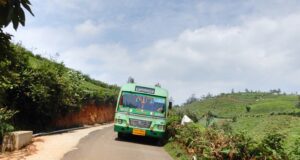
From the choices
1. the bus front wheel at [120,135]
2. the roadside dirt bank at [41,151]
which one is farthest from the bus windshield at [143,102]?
the roadside dirt bank at [41,151]

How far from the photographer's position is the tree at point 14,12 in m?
4.45

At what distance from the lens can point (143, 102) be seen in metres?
21.2

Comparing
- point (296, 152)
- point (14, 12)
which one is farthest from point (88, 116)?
point (14, 12)

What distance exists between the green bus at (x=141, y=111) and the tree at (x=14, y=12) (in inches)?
643

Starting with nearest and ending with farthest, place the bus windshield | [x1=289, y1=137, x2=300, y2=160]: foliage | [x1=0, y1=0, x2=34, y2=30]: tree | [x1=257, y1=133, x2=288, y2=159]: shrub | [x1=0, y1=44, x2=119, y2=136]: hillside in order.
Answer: [x1=0, y1=0, x2=34, y2=30]: tree, [x1=289, y1=137, x2=300, y2=160]: foliage, [x1=257, y1=133, x2=288, y2=159]: shrub, [x1=0, y1=44, x2=119, y2=136]: hillside, the bus windshield

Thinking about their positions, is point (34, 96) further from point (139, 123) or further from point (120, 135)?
point (120, 135)

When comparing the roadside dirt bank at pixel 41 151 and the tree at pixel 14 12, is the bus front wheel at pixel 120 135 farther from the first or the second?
the tree at pixel 14 12

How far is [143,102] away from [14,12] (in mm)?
16826

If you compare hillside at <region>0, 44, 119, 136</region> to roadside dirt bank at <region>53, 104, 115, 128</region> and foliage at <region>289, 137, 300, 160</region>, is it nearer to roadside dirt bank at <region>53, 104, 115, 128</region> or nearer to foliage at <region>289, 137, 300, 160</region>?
roadside dirt bank at <region>53, 104, 115, 128</region>

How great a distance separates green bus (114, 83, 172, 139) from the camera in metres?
20.8

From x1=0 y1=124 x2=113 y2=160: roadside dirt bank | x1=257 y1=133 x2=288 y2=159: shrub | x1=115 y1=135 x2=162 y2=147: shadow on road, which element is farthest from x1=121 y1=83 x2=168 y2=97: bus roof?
x1=257 y1=133 x2=288 y2=159: shrub

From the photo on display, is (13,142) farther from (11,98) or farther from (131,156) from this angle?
(11,98)

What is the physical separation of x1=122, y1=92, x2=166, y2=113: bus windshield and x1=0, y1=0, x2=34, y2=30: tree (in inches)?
654

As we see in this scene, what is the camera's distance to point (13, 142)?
14164mm
